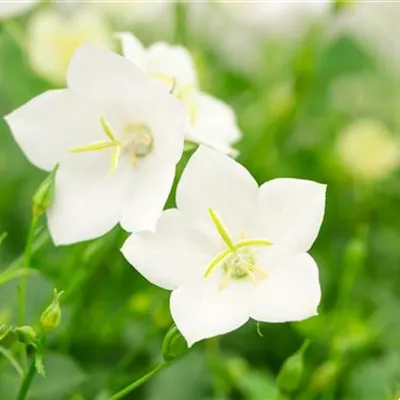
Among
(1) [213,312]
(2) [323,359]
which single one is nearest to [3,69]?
(2) [323,359]

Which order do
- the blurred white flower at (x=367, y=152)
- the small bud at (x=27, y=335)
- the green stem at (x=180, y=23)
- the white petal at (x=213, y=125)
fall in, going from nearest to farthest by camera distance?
the small bud at (x=27, y=335), the white petal at (x=213, y=125), the green stem at (x=180, y=23), the blurred white flower at (x=367, y=152)

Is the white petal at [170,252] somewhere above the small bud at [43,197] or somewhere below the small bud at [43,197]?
below

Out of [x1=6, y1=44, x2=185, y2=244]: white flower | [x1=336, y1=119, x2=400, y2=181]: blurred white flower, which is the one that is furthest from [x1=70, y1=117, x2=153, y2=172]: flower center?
[x1=336, y1=119, x2=400, y2=181]: blurred white flower

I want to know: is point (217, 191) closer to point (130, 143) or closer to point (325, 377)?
point (130, 143)

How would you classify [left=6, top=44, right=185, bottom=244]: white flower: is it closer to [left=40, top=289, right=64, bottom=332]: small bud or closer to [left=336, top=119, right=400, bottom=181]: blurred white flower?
[left=40, top=289, right=64, bottom=332]: small bud

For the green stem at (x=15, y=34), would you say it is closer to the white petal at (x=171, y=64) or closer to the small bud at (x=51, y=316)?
the white petal at (x=171, y=64)

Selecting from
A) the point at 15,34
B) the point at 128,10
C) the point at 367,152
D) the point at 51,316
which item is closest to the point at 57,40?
the point at 15,34

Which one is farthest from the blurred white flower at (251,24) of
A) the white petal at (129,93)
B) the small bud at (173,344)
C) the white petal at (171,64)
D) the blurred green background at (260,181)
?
the small bud at (173,344)

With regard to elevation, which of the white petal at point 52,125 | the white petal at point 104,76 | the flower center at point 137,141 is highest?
the white petal at point 104,76
